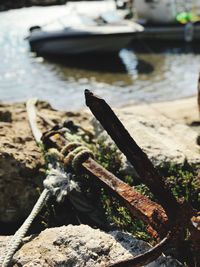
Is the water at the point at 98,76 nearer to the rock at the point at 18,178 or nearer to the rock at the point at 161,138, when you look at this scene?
the rock at the point at 161,138

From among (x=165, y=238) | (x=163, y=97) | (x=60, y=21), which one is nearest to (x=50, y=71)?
(x=60, y=21)

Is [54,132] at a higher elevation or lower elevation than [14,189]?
higher

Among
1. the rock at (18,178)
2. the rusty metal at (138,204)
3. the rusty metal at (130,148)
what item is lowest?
the rock at (18,178)

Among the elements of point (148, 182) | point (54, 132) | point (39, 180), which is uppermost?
point (148, 182)

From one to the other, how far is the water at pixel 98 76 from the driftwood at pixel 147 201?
854 centimetres

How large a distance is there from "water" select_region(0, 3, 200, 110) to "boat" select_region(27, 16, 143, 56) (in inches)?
15.5

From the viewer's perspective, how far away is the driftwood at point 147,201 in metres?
2.40

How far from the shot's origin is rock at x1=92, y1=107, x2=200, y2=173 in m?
4.19

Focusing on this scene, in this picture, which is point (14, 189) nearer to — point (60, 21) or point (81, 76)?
point (81, 76)

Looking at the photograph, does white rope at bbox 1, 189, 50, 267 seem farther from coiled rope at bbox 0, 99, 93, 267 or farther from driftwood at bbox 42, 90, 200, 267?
driftwood at bbox 42, 90, 200, 267

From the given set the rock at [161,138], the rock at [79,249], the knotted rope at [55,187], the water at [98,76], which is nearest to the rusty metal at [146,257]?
the rock at [79,249]

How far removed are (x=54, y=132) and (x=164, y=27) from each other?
1509cm

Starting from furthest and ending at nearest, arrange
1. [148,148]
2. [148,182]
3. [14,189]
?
[148,148] → [14,189] → [148,182]

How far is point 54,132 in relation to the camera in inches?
170
